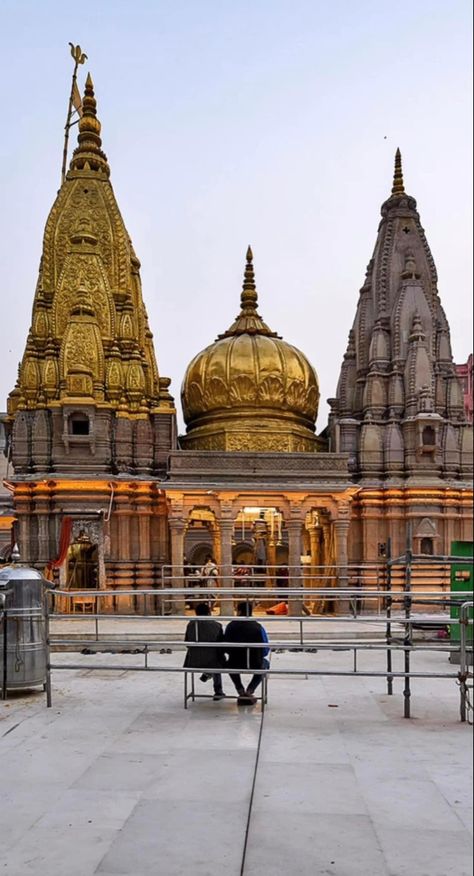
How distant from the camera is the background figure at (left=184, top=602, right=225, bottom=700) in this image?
28.8 feet

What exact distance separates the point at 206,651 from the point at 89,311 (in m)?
16.2

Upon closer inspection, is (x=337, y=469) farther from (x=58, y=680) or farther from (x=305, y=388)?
(x=58, y=680)

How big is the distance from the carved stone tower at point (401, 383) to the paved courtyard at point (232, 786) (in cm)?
1407

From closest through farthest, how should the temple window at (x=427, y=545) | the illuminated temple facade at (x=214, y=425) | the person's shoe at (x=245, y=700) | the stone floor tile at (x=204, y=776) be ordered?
the stone floor tile at (x=204, y=776), the person's shoe at (x=245, y=700), the illuminated temple facade at (x=214, y=425), the temple window at (x=427, y=545)

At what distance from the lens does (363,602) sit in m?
22.1

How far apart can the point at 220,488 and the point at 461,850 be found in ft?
52.9

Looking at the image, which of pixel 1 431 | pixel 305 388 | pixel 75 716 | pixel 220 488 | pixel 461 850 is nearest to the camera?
pixel 461 850

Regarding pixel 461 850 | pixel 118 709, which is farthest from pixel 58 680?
pixel 461 850

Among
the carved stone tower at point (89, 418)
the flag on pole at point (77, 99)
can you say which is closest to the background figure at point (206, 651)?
the carved stone tower at point (89, 418)

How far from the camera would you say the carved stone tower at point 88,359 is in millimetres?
21844

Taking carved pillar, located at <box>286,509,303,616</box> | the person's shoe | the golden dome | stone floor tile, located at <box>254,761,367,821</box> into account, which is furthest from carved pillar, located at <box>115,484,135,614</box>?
stone floor tile, located at <box>254,761,367,821</box>

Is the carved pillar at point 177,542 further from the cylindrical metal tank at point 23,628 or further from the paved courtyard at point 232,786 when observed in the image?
the paved courtyard at point 232,786

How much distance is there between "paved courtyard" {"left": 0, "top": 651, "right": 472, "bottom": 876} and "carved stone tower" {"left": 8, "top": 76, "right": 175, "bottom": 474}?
1300 centimetres

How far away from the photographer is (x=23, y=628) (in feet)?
31.1
